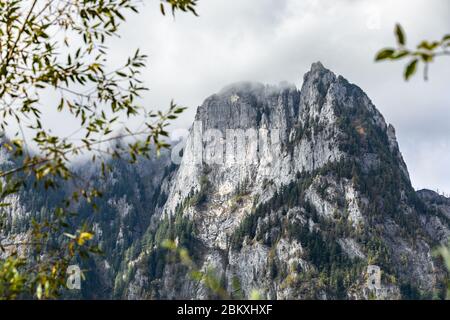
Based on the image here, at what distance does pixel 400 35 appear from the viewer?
3.91 meters

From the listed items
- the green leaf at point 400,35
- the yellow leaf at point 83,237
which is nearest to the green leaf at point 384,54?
the green leaf at point 400,35

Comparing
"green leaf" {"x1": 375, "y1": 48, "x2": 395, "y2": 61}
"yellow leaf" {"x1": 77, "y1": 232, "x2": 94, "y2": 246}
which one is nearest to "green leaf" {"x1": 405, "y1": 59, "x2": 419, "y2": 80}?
"green leaf" {"x1": 375, "y1": 48, "x2": 395, "y2": 61}

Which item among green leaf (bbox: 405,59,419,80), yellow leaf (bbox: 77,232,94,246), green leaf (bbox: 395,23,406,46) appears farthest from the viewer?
yellow leaf (bbox: 77,232,94,246)

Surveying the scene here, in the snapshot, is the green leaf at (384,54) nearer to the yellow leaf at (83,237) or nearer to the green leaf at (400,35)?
the green leaf at (400,35)

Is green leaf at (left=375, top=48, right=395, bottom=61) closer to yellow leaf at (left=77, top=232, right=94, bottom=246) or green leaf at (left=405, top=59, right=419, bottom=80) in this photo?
green leaf at (left=405, top=59, right=419, bottom=80)

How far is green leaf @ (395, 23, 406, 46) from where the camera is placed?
3.78m

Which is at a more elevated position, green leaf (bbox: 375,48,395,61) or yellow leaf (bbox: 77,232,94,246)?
green leaf (bbox: 375,48,395,61)

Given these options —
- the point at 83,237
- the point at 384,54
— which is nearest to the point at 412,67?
the point at 384,54

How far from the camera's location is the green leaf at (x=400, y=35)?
12.4 feet

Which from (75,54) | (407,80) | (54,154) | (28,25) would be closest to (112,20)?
(75,54)

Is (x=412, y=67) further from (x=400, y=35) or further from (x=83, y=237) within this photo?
(x=83, y=237)

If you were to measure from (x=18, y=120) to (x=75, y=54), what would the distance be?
68.1 inches
